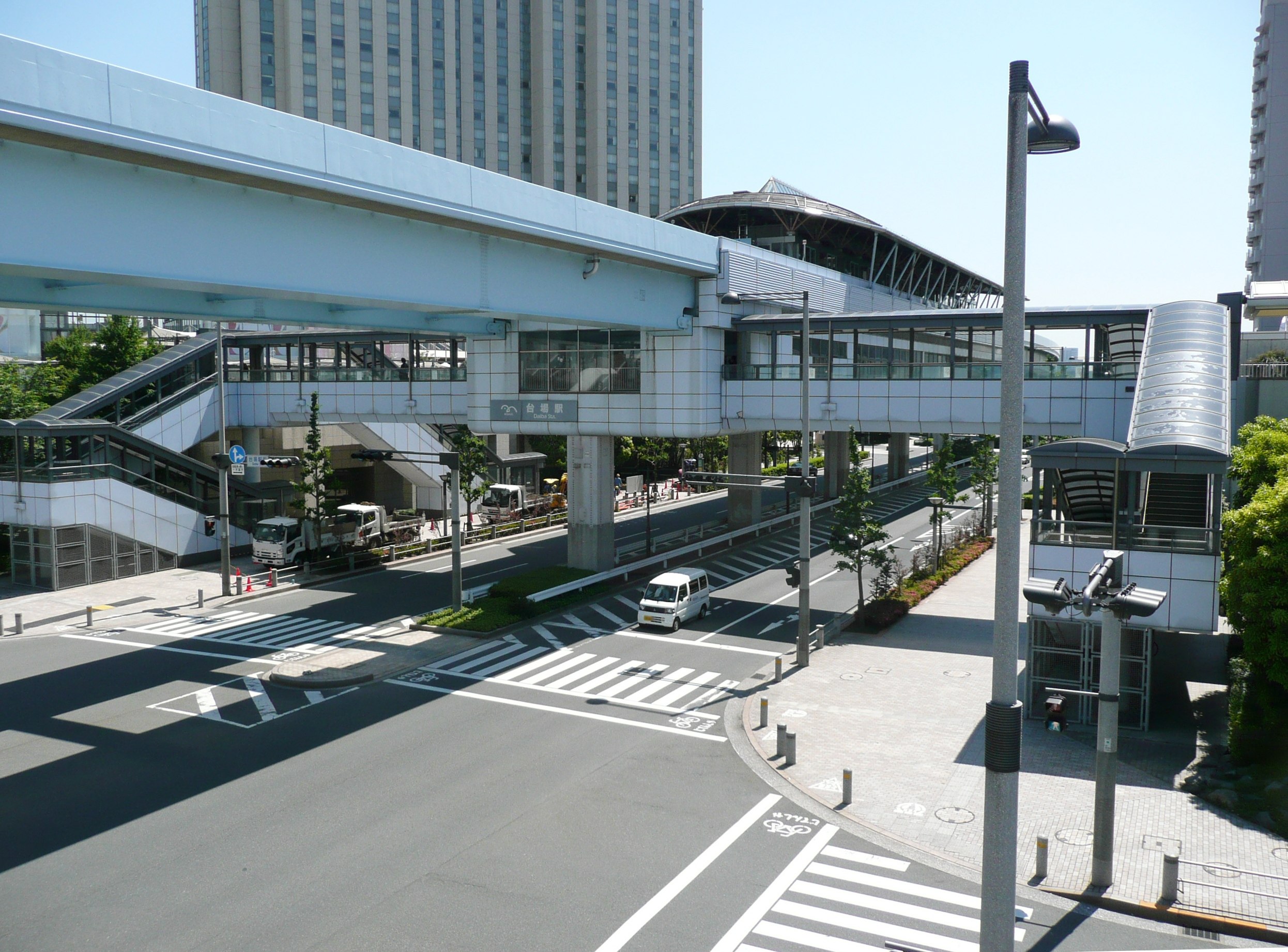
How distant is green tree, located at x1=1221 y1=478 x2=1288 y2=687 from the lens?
702 inches

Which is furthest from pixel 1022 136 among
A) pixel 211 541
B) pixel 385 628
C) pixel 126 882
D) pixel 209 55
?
pixel 209 55

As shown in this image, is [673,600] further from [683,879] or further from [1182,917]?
[1182,917]

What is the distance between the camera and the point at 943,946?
510 inches

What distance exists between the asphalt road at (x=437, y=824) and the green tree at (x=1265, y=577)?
695 cm

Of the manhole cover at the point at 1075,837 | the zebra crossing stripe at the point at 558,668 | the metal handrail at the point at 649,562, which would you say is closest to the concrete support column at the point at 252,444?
the metal handrail at the point at 649,562

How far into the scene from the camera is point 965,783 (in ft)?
61.6

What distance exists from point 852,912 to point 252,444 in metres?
46.9

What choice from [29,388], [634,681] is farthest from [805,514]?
[29,388]

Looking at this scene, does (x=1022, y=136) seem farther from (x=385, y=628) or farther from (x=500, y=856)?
(x=385, y=628)

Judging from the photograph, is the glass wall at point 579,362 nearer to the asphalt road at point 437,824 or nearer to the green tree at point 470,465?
the green tree at point 470,465

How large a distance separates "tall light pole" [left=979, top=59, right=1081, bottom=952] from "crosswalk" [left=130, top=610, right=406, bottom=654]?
22.3 metres

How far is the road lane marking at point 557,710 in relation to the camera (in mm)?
22109

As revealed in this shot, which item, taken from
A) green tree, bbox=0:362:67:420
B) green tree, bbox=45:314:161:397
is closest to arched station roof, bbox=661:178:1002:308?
green tree, bbox=45:314:161:397

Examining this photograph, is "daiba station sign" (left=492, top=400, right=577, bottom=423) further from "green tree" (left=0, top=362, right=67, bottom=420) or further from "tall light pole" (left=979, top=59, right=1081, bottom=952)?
"tall light pole" (left=979, top=59, right=1081, bottom=952)
